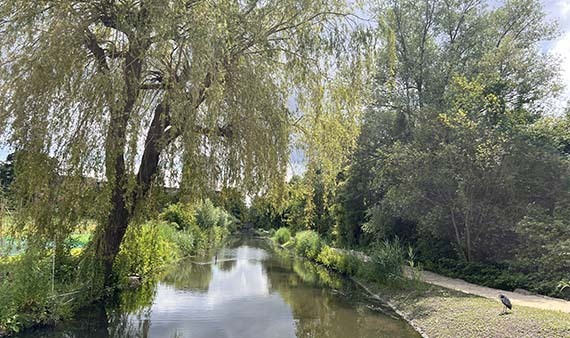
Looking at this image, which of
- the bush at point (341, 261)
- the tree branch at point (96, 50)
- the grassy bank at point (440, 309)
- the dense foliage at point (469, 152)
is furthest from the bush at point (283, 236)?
the tree branch at point (96, 50)

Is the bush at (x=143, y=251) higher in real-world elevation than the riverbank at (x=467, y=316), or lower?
higher

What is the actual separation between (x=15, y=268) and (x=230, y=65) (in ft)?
17.0

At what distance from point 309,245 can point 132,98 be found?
1656 centimetres

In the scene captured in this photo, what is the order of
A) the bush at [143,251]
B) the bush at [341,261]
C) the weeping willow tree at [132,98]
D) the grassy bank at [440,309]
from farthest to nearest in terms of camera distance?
the bush at [341,261] < the bush at [143,251] < the grassy bank at [440,309] < the weeping willow tree at [132,98]

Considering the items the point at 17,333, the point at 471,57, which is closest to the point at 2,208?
the point at 17,333

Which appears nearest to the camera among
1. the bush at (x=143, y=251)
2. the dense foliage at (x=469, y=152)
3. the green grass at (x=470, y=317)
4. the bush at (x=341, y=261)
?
the green grass at (x=470, y=317)

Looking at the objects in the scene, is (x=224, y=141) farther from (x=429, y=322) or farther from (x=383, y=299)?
(x=383, y=299)

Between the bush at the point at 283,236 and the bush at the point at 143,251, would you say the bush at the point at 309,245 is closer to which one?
the bush at the point at 143,251

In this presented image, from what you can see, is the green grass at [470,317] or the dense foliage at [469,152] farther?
the dense foliage at [469,152]

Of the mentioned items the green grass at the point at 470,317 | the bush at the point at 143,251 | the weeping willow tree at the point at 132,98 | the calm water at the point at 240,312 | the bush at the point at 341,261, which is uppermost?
the weeping willow tree at the point at 132,98

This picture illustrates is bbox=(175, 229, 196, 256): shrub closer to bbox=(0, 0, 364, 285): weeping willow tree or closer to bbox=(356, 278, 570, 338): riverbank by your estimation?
bbox=(356, 278, 570, 338): riverbank

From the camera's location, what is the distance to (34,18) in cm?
679

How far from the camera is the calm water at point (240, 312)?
8477 millimetres

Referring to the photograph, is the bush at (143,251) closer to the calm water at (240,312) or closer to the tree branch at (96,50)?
the calm water at (240,312)
